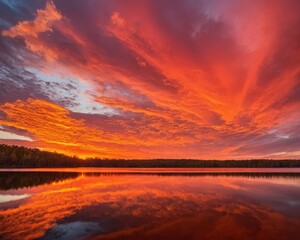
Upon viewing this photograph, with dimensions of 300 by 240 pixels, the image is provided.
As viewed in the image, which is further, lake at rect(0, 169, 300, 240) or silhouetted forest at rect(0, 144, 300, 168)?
silhouetted forest at rect(0, 144, 300, 168)

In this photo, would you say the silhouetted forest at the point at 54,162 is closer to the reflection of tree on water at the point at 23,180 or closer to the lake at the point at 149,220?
the reflection of tree on water at the point at 23,180

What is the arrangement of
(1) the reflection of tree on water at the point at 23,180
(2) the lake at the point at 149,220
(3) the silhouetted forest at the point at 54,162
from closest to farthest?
Result: (2) the lake at the point at 149,220 → (1) the reflection of tree on water at the point at 23,180 → (3) the silhouetted forest at the point at 54,162

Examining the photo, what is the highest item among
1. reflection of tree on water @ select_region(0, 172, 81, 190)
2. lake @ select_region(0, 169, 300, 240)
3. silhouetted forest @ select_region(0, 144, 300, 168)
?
silhouetted forest @ select_region(0, 144, 300, 168)

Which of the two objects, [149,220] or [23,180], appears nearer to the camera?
[149,220]

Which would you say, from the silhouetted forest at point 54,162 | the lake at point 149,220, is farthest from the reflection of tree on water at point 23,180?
the silhouetted forest at point 54,162

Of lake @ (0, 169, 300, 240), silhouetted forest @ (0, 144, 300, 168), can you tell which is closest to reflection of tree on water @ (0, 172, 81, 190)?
lake @ (0, 169, 300, 240)

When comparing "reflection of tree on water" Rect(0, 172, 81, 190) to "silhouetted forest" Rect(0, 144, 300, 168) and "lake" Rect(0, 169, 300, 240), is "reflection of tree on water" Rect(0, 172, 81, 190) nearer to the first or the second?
"lake" Rect(0, 169, 300, 240)

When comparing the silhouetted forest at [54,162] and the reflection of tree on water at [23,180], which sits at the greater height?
the silhouetted forest at [54,162]

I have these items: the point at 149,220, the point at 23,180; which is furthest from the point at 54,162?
the point at 149,220

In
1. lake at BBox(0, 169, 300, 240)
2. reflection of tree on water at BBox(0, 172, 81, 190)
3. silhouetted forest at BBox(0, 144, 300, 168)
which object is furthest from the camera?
silhouetted forest at BBox(0, 144, 300, 168)

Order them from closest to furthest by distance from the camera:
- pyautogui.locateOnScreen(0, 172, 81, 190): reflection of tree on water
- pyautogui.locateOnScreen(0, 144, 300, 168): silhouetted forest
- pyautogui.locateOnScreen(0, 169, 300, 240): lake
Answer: pyautogui.locateOnScreen(0, 169, 300, 240): lake → pyautogui.locateOnScreen(0, 172, 81, 190): reflection of tree on water → pyautogui.locateOnScreen(0, 144, 300, 168): silhouetted forest

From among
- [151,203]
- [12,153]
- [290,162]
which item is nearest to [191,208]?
[151,203]

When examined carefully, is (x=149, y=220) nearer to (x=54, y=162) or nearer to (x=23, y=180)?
(x=23, y=180)

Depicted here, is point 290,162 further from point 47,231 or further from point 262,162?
point 47,231
